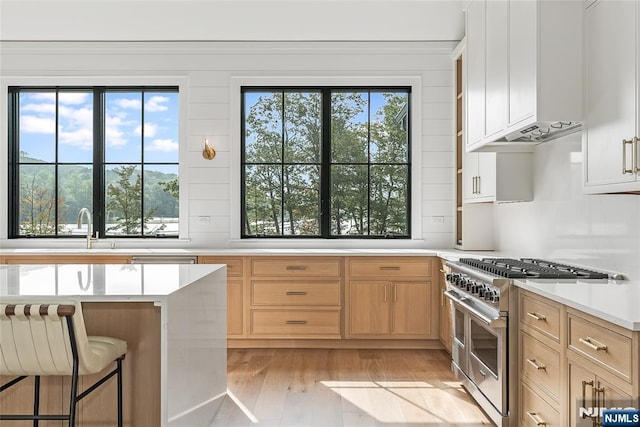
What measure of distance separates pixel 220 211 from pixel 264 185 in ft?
1.71

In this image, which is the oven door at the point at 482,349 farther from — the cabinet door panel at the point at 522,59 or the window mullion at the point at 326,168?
the window mullion at the point at 326,168

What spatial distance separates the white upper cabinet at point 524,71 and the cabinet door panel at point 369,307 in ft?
5.01

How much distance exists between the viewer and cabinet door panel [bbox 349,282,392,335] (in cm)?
461

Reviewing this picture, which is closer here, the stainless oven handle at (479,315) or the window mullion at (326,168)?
the stainless oven handle at (479,315)

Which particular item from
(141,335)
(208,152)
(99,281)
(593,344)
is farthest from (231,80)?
(593,344)

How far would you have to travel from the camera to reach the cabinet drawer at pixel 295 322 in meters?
4.63

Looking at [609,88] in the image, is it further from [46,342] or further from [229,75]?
[229,75]

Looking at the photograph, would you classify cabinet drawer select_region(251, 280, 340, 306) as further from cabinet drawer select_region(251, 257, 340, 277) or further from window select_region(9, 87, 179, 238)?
window select_region(9, 87, 179, 238)

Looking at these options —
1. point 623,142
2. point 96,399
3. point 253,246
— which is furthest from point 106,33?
point 623,142

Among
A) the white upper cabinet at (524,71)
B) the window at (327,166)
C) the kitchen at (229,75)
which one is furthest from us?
the window at (327,166)

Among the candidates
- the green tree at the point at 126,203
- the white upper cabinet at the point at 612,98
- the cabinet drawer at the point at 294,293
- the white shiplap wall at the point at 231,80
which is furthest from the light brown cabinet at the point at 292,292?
the white upper cabinet at the point at 612,98

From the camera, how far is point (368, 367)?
13.6 ft

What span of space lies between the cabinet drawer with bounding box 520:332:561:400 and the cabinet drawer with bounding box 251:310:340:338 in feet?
6.96
